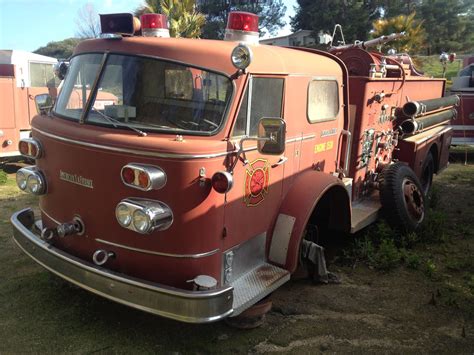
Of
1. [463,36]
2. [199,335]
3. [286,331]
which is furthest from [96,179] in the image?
[463,36]

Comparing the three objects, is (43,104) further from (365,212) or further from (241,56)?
(365,212)

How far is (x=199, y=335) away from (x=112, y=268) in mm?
837

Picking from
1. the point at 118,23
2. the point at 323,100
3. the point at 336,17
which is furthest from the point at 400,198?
the point at 336,17

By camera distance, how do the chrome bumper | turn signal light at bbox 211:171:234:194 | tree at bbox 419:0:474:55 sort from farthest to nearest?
tree at bbox 419:0:474:55, turn signal light at bbox 211:171:234:194, the chrome bumper

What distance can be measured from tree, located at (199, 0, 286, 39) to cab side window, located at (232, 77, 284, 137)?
2802 cm

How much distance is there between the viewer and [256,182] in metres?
3.52

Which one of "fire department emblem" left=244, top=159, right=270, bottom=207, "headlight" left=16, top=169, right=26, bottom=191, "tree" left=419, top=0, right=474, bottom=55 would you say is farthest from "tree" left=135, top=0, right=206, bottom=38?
"tree" left=419, top=0, right=474, bottom=55

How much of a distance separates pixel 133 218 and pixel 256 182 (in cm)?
97

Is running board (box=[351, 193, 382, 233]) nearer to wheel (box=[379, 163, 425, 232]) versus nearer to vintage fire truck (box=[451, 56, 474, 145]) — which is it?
wheel (box=[379, 163, 425, 232])

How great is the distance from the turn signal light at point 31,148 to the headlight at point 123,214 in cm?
108

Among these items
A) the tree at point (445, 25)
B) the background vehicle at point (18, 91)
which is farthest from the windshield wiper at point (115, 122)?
the tree at point (445, 25)

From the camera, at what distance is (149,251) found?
320 cm

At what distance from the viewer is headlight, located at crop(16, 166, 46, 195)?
372 cm

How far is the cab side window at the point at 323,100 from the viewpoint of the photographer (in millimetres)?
4219
